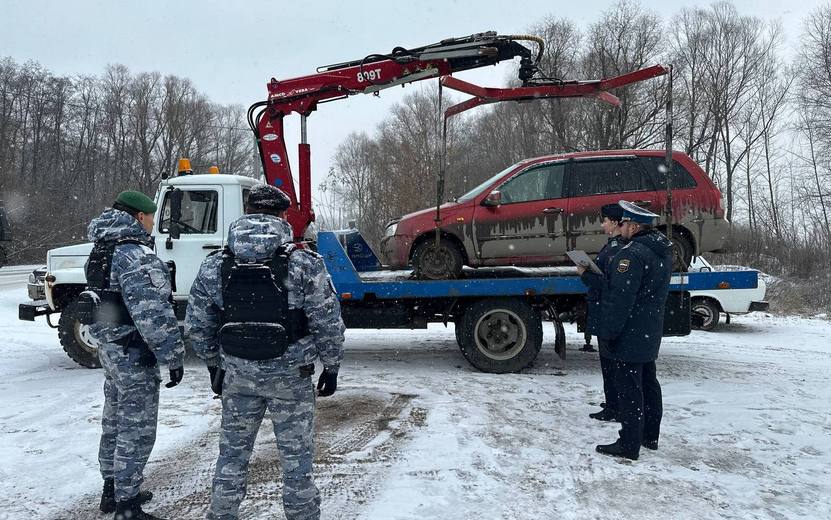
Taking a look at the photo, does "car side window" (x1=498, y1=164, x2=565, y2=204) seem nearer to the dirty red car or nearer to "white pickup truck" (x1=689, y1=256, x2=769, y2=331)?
the dirty red car

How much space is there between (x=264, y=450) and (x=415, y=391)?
191 cm

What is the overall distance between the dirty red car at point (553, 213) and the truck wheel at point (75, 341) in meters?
3.99

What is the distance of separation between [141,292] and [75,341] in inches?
186

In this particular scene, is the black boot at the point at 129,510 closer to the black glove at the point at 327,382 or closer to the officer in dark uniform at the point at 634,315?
the black glove at the point at 327,382

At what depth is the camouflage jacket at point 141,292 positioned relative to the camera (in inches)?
114

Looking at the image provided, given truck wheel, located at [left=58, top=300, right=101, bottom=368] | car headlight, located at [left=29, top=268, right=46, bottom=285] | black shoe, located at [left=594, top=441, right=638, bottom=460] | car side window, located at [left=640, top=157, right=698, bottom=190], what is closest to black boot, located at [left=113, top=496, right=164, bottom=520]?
black shoe, located at [left=594, top=441, right=638, bottom=460]

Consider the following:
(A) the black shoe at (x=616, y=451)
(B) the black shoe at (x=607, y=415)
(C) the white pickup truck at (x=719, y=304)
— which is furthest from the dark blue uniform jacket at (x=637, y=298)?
(C) the white pickup truck at (x=719, y=304)

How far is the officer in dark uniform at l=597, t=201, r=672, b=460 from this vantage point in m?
3.79

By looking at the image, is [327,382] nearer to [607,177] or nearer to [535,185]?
[535,185]

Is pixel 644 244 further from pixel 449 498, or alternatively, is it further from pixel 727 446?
pixel 449 498

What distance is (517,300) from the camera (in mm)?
6344

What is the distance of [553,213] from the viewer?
250 inches

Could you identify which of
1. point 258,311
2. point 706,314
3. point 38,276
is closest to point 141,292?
point 258,311

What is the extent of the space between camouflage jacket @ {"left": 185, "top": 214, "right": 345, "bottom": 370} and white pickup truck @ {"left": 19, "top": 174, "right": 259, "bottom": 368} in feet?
14.2
